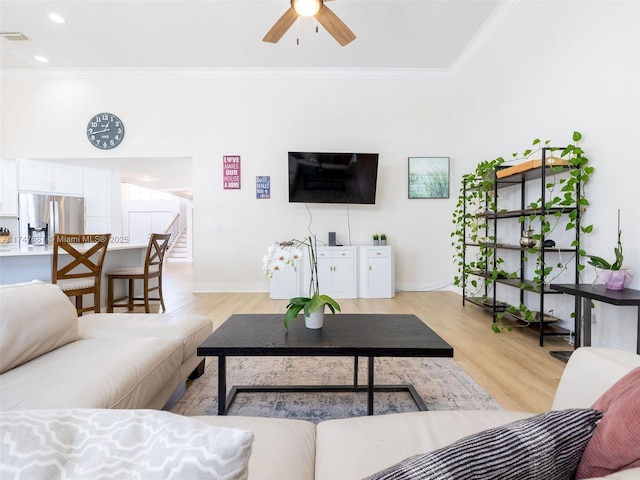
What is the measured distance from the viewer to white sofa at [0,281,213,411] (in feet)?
3.38

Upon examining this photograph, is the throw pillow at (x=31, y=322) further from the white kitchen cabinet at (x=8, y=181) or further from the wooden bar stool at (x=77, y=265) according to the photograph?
the white kitchen cabinet at (x=8, y=181)

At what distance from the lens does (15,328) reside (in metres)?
1.20

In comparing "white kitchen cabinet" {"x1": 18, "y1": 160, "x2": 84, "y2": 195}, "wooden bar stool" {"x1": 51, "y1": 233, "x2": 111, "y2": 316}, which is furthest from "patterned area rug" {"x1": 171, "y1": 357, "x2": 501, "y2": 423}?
"white kitchen cabinet" {"x1": 18, "y1": 160, "x2": 84, "y2": 195}

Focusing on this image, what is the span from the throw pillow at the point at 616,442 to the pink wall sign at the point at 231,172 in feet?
15.5

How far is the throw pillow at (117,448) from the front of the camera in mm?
341

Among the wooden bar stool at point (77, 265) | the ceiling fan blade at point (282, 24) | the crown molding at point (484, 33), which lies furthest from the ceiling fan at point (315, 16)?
the wooden bar stool at point (77, 265)

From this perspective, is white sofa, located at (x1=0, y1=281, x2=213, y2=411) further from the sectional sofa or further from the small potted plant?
the small potted plant

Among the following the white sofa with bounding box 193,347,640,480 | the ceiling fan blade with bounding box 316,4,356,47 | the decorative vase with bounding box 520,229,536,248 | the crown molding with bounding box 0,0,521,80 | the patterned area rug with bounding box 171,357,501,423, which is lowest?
the patterned area rug with bounding box 171,357,501,423

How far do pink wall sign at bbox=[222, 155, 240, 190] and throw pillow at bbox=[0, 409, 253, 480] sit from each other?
455 cm

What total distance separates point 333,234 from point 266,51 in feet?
8.86

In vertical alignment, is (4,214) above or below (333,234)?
above

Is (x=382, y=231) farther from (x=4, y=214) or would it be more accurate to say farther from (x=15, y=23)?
(x=4, y=214)

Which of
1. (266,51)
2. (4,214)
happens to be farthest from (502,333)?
(4,214)

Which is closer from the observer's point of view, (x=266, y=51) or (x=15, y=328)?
(x=15, y=328)
